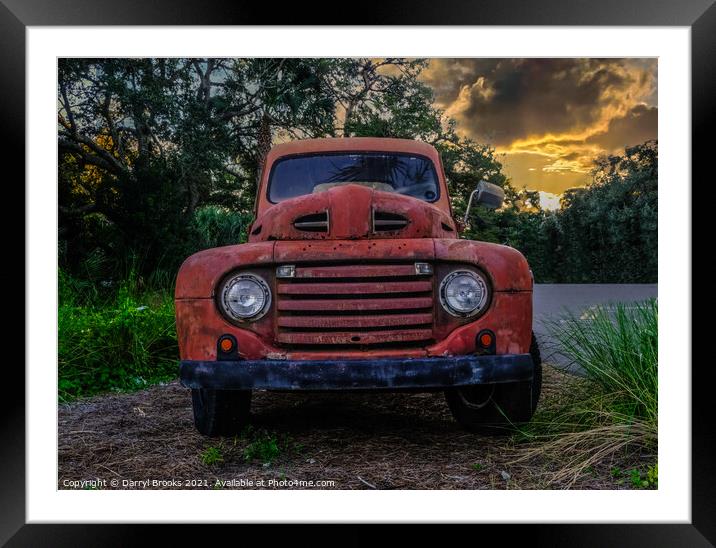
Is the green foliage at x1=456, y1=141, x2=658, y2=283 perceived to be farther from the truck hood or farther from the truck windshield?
the truck hood

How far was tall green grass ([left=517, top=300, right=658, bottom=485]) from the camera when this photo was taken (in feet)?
9.89

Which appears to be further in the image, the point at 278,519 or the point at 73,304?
the point at 73,304

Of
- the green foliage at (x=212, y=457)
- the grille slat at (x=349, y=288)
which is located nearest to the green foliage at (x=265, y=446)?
the green foliage at (x=212, y=457)

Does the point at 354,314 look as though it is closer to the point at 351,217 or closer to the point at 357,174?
the point at 351,217

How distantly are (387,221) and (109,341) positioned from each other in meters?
2.86

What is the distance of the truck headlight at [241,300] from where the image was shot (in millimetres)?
2865

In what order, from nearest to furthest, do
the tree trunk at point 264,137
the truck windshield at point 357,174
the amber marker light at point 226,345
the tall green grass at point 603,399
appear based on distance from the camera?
the amber marker light at point 226,345 < the tall green grass at point 603,399 < the truck windshield at point 357,174 < the tree trunk at point 264,137

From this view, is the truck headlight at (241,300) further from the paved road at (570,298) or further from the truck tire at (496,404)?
Answer: the paved road at (570,298)

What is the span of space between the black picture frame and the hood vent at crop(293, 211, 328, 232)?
102 cm

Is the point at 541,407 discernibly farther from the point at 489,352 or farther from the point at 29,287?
the point at 29,287

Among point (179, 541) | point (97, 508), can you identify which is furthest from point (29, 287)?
point (179, 541)

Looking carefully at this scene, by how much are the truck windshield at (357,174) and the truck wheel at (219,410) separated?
1.41m

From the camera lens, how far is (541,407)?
372 centimetres
